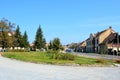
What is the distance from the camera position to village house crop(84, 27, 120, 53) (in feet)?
331

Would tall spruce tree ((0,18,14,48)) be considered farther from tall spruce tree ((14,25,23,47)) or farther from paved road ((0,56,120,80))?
paved road ((0,56,120,80))

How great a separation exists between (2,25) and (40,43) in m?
24.6

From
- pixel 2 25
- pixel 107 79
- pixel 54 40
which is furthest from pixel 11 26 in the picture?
pixel 107 79

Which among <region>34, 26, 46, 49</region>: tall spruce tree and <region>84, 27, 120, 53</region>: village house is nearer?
<region>84, 27, 120, 53</region>: village house

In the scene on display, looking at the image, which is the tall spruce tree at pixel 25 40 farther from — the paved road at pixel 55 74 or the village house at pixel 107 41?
the paved road at pixel 55 74

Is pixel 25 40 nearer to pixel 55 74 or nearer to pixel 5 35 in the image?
pixel 5 35

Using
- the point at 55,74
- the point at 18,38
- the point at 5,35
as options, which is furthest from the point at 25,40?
the point at 55,74

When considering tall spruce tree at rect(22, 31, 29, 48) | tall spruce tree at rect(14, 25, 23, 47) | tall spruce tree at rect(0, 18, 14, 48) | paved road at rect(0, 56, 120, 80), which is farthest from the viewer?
tall spruce tree at rect(22, 31, 29, 48)

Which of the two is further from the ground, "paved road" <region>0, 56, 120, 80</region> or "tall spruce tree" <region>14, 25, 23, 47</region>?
"tall spruce tree" <region>14, 25, 23, 47</region>

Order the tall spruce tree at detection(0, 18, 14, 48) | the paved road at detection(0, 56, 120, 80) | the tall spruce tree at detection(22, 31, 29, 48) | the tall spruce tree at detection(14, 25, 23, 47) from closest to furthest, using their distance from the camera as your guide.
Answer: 1. the paved road at detection(0, 56, 120, 80)
2. the tall spruce tree at detection(0, 18, 14, 48)
3. the tall spruce tree at detection(14, 25, 23, 47)
4. the tall spruce tree at detection(22, 31, 29, 48)

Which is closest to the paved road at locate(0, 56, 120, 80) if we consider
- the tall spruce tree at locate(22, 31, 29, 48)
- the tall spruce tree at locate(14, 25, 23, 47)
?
the tall spruce tree at locate(14, 25, 23, 47)

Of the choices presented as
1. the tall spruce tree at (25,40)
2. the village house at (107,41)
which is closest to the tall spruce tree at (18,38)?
the tall spruce tree at (25,40)

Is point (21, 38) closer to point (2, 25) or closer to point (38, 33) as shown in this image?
point (38, 33)

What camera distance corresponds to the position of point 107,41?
343ft
